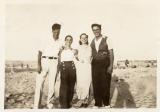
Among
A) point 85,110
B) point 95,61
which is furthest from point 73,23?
point 85,110

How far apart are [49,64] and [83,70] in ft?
0.34

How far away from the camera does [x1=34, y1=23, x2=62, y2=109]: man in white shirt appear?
90 centimetres

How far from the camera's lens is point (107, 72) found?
2.94 feet

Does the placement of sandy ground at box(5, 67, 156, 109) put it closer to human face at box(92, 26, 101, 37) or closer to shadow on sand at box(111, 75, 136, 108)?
shadow on sand at box(111, 75, 136, 108)

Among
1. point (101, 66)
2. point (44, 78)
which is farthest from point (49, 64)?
point (101, 66)

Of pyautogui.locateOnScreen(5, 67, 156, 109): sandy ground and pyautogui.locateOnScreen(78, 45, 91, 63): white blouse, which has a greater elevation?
pyautogui.locateOnScreen(78, 45, 91, 63): white blouse

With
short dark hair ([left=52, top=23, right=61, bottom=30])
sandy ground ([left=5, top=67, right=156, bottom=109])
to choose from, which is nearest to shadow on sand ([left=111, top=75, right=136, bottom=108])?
sandy ground ([left=5, top=67, right=156, bottom=109])

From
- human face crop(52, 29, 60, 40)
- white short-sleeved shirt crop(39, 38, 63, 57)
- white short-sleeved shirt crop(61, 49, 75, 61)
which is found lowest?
white short-sleeved shirt crop(61, 49, 75, 61)

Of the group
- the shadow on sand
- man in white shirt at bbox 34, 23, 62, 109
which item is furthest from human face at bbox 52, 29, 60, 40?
the shadow on sand

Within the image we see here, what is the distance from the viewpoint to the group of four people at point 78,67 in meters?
0.90

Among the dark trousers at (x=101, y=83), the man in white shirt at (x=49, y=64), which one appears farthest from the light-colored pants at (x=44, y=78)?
the dark trousers at (x=101, y=83)

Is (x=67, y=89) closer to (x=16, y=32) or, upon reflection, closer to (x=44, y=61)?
(x=44, y=61)

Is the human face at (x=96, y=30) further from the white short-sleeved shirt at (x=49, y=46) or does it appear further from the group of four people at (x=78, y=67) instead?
the white short-sleeved shirt at (x=49, y=46)

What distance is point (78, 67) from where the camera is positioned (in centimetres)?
90
